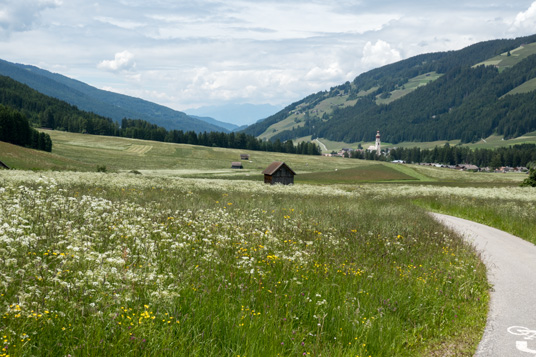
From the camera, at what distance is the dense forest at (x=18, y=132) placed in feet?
344

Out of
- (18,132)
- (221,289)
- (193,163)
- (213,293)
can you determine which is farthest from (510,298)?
(18,132)

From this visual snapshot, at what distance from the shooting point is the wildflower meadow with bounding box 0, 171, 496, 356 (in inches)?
189

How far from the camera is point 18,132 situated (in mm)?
107750

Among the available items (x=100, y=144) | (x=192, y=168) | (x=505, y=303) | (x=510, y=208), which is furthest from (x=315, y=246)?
(x=100, y=144)

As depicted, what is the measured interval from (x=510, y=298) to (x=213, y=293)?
7586 mm

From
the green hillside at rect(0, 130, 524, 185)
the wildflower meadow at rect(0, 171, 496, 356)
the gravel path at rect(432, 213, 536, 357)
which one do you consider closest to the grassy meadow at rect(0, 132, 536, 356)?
the wildflower meadow at rect(0, 171, 496, 356)

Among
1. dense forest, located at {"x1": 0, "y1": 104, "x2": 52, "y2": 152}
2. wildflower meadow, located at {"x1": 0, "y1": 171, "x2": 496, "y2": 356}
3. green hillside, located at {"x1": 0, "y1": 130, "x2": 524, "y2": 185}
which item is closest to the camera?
wildflower meadow, located at {"x1": 0, "y1": 171, "x2": 496, "y2": 356}

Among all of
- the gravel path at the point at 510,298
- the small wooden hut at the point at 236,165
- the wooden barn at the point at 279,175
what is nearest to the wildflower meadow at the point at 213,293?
the gravel path at the point at 510,298

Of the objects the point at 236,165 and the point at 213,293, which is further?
the point at 236,165

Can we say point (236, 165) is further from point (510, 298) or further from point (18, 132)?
point (510, 298)

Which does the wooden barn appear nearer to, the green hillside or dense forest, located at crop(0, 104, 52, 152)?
the green hillside

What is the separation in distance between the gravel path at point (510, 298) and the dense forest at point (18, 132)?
12046 cm

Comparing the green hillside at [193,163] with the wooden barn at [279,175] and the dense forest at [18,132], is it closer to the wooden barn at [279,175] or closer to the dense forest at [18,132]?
the dense forest at [18,132]

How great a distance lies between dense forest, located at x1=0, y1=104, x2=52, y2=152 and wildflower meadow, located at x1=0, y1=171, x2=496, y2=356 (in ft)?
377
